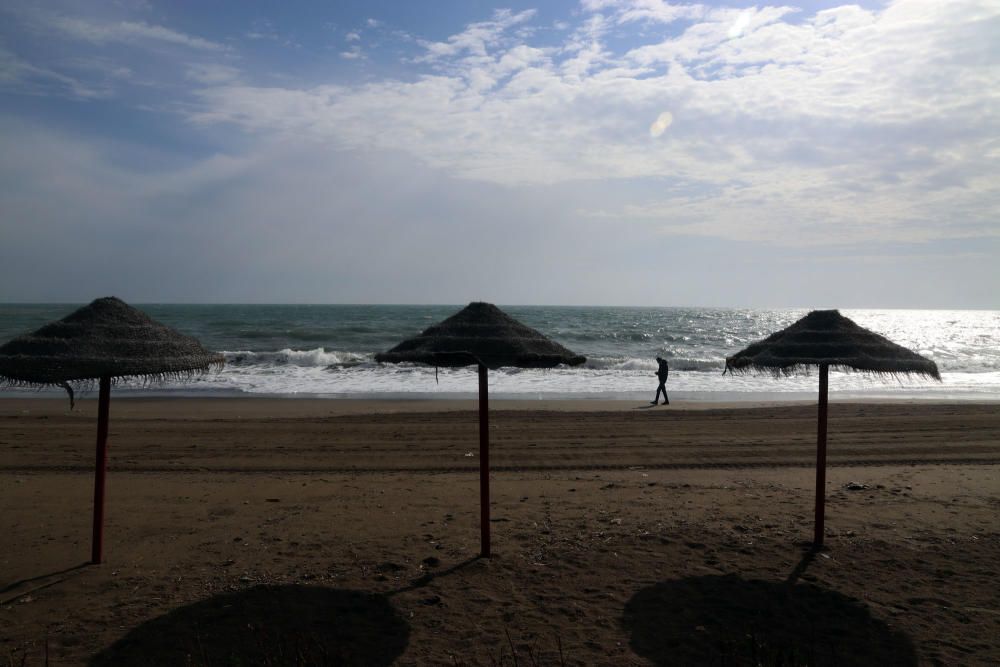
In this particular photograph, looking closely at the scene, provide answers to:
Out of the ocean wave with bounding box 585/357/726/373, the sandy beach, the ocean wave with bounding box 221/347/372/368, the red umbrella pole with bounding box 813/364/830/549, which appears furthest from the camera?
the ocean wave with bounding box 221/347/372/368

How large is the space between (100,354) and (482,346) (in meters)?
2.99

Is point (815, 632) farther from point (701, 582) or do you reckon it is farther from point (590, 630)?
point (590, 630)

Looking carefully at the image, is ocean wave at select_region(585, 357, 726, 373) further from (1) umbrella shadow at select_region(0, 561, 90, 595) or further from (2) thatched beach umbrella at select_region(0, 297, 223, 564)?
(1) umbrella shadow at select_region(0, 561, 90, 595)

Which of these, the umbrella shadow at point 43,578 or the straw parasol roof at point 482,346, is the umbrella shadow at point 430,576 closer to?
the straw parasol roof at point 482,346

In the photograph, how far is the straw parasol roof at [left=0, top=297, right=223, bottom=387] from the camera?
17.0 feet

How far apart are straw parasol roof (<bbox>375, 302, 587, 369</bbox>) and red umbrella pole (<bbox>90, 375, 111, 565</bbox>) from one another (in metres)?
2.24

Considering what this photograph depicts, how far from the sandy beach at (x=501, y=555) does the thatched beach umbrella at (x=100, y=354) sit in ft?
4.19

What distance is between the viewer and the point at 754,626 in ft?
16.3

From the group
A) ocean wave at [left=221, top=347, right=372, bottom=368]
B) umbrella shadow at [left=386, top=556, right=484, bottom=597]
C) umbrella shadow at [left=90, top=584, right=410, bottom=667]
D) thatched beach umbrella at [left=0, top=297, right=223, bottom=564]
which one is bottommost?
umbrella shadow at [left=90, top=584, right=410, bottom=667]

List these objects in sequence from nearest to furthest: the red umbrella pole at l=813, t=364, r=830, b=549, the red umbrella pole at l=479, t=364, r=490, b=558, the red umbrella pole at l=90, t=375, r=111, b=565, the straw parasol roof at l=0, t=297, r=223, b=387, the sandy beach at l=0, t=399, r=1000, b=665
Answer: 1. the sandy beach at l=0, t=399, r=1000, b=665
2. the straw parasol roof at l=0, t=297, r=223, b=387
3. the red umbrella pole at l=90, t=375, r=111, b=565
4. the red umbrella pole at l=479, t=364, r=490, b=558
5. the red umbrella pole at l=813, t=364, r=830, b=549

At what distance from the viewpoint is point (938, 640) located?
188 inches

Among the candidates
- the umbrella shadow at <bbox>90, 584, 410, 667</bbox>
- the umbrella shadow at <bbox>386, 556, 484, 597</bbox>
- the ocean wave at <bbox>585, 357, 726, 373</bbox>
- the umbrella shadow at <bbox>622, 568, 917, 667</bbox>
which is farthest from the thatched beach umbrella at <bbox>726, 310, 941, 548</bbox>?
the ocean wave at <bbox>585, 357, 726, 373</bbox>

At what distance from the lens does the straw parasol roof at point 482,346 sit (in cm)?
566

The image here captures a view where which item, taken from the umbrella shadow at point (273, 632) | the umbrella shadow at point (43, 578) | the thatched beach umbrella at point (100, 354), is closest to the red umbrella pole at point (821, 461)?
the umbrella shadow at point (273, 632)
